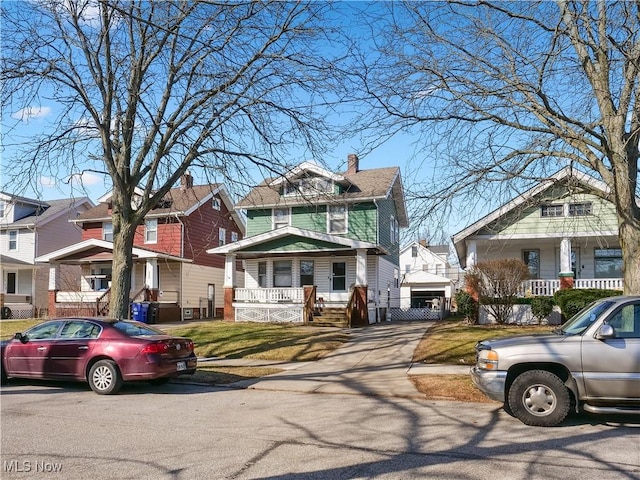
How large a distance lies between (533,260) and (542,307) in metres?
5.84

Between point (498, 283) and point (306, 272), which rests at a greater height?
point (306, 272)

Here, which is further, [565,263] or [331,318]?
[331,318]

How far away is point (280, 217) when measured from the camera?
28359 mm

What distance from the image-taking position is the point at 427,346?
15203 millimetres

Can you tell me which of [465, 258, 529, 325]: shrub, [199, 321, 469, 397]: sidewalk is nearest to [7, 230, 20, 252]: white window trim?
[199, 321, 469, 397]: sidewalk

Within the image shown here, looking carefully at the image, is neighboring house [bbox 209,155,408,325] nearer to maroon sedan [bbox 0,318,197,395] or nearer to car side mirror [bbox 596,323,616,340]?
maroon sedan [bbox 0,318,197,395]

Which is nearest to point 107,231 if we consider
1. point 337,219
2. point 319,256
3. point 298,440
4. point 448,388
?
point 319,256

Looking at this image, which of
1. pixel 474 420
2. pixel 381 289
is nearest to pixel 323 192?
pixel 474 420

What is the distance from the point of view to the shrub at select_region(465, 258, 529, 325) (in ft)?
63.0

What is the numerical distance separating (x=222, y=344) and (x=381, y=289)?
12692mm

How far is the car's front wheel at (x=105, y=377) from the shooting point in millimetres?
9766

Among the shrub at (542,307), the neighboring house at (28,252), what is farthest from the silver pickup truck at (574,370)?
the neighboring house at (28,252)

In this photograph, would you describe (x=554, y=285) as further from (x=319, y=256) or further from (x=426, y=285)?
(x=426, y=285)

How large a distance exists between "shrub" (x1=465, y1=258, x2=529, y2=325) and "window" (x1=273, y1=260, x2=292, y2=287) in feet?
31.7
